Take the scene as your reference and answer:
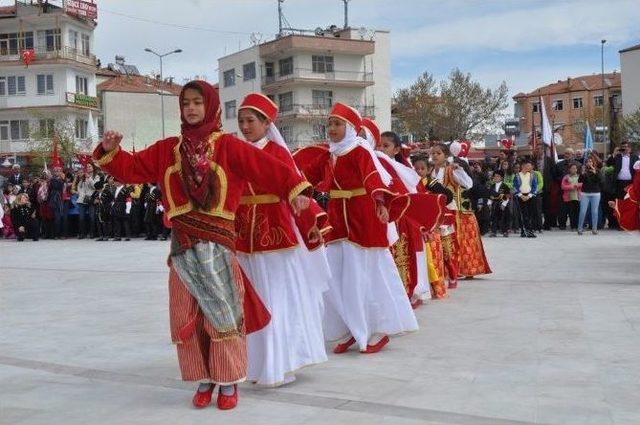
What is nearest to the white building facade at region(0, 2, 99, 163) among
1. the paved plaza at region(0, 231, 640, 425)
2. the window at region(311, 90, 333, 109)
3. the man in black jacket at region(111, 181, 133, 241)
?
the window at region(311, 90, 333, 109)

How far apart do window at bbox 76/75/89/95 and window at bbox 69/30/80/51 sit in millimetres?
2043

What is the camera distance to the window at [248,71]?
62912 mm

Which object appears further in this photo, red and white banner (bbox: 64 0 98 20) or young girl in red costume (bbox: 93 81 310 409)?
red and white banner (bbox: 64 0 98 20)

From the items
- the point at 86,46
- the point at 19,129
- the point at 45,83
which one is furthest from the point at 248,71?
the point at 19,129

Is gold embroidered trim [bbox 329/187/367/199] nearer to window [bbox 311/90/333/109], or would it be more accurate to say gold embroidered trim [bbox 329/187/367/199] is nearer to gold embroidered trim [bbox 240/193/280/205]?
gold embroidered trim [bbox 240/193/280/205]

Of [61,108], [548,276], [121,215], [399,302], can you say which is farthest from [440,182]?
[61,108]

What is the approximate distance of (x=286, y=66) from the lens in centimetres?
6088

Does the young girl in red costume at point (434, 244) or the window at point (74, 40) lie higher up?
the window at point (74, 40)

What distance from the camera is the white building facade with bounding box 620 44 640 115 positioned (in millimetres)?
71062

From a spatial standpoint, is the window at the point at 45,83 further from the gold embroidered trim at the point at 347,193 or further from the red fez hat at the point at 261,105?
the red fez hat at the point at 261,105

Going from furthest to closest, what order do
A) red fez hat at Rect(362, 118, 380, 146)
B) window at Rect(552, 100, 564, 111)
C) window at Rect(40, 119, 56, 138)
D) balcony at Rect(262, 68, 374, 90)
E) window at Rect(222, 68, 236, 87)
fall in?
window at Rect(552, 100, 564, 111), window at Rect(222, 68, 236, 87), balcony at Rect(262, 68, 374, 90), window at Rect(40, 119, 56, 138), red fez hat at Rect(362, 118, 380, 146)

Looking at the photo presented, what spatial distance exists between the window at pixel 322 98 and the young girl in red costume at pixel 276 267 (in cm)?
5530

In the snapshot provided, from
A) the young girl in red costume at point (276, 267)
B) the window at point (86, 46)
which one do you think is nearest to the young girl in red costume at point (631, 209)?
the young girl in red costume at point (276, 267)

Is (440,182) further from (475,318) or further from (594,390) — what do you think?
(594,390)
